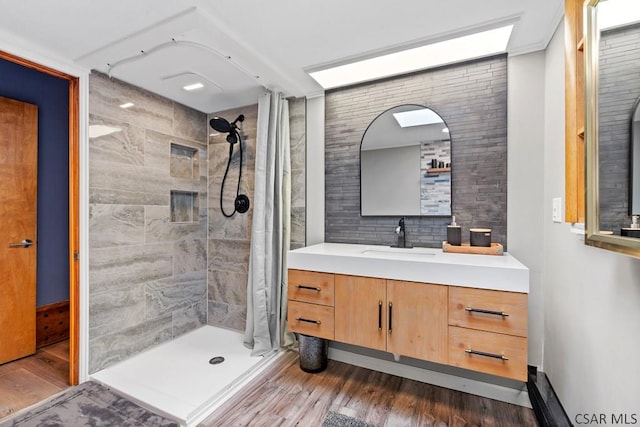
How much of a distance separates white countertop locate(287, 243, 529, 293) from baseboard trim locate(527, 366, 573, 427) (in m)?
0.68

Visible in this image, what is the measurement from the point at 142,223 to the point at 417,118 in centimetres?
232

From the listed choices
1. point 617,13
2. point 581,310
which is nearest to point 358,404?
point 581,310

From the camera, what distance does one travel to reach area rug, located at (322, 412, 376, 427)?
5.06 feet

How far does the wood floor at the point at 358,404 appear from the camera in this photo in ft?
5.19

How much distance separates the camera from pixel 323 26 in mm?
1587

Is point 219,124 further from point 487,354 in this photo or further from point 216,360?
point 487,354

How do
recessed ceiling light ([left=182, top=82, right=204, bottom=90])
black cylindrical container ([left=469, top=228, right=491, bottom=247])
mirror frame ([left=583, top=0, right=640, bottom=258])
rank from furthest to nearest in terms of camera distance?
recessed ceiling light ([left=182, top=82, right=204, bottom=90]) < black cylindrical container ([left=469, top=228, right=491, bottom=247]) < mirror frame ([left=583, top=0, right=640, bottom=258])

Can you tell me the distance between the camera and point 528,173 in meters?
1.80

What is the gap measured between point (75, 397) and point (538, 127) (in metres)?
3.32

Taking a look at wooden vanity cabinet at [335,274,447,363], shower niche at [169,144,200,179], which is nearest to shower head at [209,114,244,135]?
shower niche at [169,144,200,179]

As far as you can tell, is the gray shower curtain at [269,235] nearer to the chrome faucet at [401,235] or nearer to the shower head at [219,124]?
the shower head at [219,124]

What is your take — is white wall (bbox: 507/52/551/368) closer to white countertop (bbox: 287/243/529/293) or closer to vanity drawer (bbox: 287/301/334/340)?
white countertop (bbox: 287/243/529/293)

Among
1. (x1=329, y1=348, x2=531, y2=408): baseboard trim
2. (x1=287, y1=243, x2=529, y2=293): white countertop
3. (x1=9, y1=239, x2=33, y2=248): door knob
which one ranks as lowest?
(x1=329, y1=348, x2=531, y2=408): baseboard trim

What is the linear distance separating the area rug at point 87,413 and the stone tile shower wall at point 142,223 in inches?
11.3
